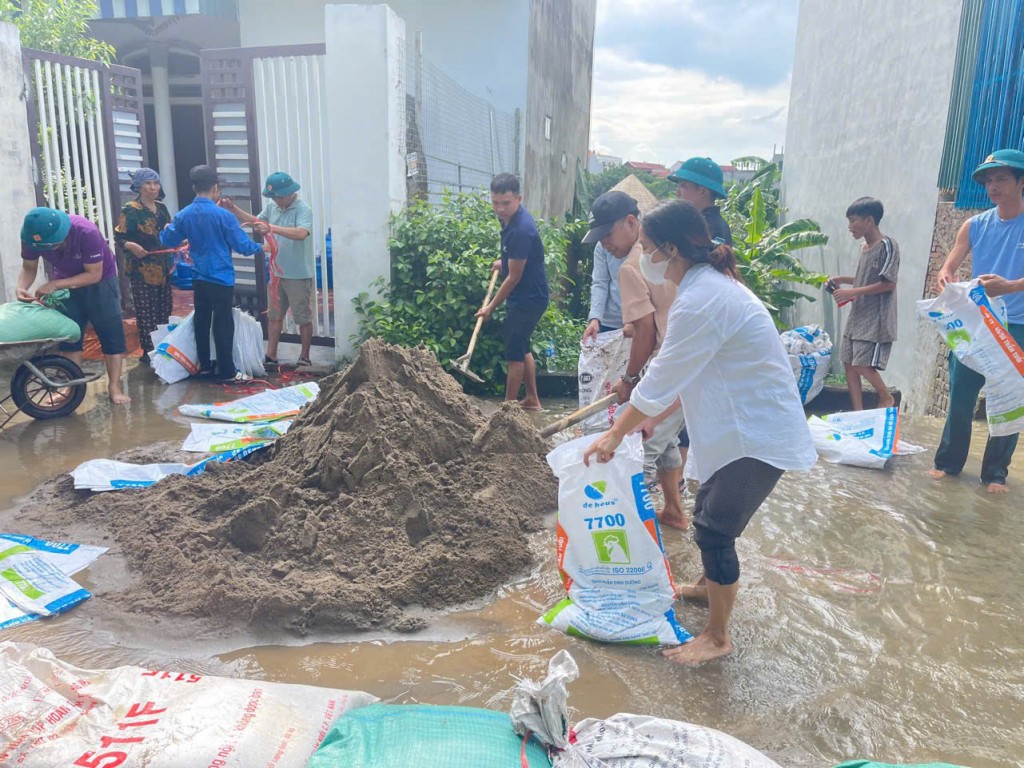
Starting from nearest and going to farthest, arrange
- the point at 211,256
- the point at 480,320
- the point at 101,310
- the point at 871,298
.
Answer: the point at 871,298
the point at 101,310
the point at 480,320
the point at 211,256

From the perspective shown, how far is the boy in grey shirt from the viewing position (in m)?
5.54

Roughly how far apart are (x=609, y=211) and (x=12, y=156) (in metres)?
5.81

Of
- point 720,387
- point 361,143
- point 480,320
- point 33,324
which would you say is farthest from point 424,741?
point 361,143

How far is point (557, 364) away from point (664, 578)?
14.8 feet

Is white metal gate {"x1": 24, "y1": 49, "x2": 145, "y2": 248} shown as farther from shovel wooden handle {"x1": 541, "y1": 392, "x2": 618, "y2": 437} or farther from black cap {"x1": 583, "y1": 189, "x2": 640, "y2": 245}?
shovel wooden handle {"x1": 541, "y1": 392, "x2": 618, "y2": 437}

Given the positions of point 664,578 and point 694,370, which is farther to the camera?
point 664,578

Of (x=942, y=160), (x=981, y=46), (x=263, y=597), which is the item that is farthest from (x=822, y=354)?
(x=263, y=597)

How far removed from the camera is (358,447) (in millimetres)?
3895

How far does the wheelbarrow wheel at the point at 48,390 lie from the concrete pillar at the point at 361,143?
2.24m

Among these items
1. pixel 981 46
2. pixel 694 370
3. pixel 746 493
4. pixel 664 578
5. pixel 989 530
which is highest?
pixel 981 46

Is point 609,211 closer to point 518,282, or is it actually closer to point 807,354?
point 518,282

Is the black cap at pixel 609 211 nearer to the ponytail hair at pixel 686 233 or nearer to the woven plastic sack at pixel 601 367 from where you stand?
the woven plastic sack at pixel 601 367

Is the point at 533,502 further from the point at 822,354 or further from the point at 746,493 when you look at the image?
the point at 822,354

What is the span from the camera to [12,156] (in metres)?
6.62
